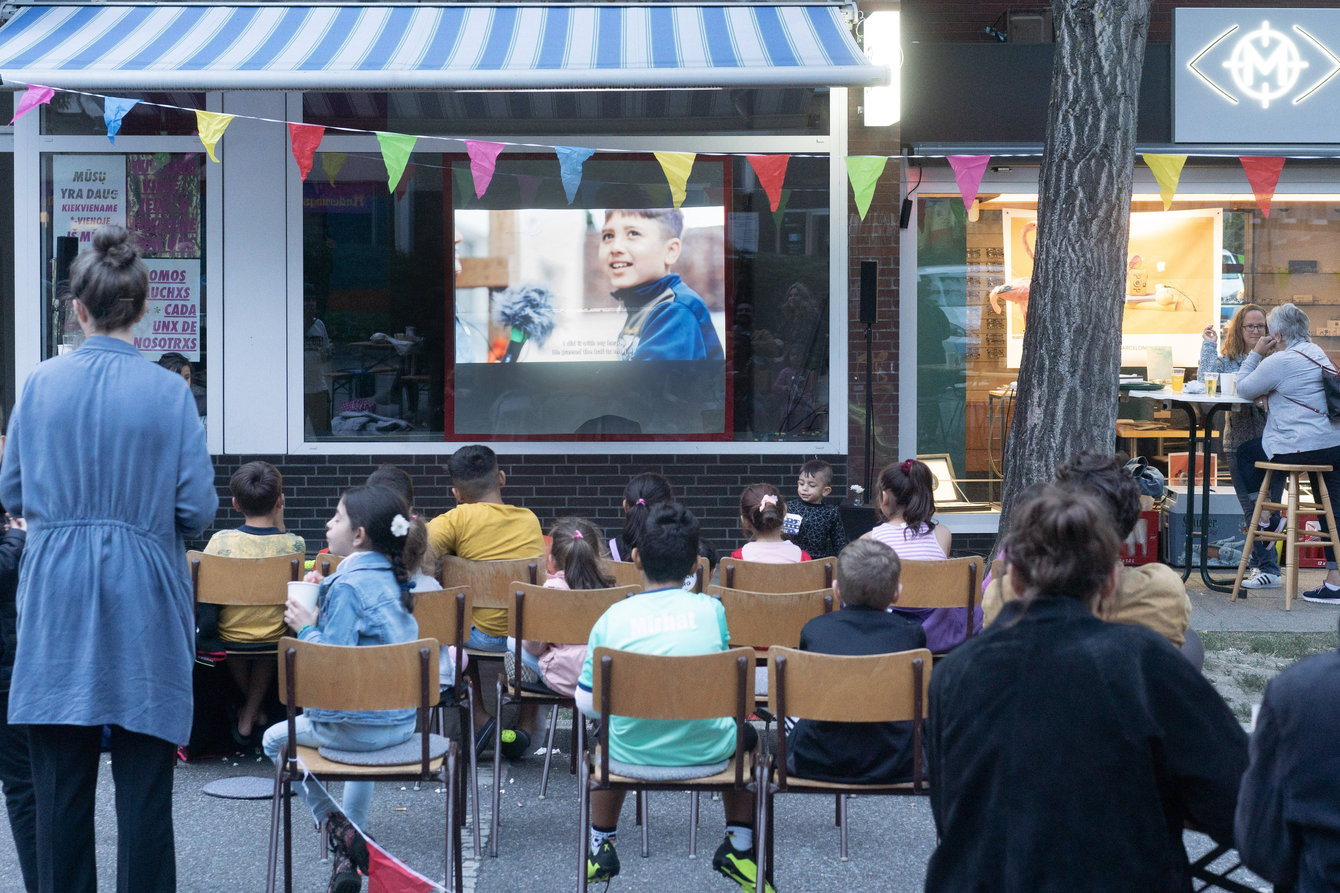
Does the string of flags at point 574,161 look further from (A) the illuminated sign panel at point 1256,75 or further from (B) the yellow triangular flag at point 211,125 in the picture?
(A) the illuminated sign panel at point 1256,75

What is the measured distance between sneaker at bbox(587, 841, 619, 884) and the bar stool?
5473 millimetres

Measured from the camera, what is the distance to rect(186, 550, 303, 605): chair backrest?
16.2 feet

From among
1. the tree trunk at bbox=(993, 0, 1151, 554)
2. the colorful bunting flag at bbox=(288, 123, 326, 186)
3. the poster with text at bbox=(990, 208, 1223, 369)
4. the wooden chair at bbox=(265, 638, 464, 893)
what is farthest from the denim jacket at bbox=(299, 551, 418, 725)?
the poster with text at bbox=(990, 208, 1223, 369)

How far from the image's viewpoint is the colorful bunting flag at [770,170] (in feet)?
25.6

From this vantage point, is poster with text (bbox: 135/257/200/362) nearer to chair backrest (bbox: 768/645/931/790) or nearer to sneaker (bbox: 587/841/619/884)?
sneaker (bbox: 587/841/619/884)

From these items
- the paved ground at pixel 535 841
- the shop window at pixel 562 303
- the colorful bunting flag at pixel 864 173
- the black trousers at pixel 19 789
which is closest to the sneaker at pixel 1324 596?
the shop window at pixel 562 303

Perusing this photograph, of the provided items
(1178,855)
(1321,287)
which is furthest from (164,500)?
(1321,287)

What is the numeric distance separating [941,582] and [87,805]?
3.04m

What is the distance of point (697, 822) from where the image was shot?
430 cm

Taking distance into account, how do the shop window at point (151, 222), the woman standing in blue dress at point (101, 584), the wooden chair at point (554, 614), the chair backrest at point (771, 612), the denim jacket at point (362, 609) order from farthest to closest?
the shop window at point (151, 222), the chair backrest at point (771, 612), the wooden chair at point (554, 614), the denim jacket at point (362, 609), the woman standing in blue dress at point (101, 584)

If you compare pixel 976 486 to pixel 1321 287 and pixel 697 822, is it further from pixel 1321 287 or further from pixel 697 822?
pixel 697 822

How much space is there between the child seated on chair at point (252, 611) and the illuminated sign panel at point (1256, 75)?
21.2 feet

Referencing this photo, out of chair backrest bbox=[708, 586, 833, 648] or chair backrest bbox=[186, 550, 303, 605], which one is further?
chair backrest bbox=[186, 550, 303, 605]

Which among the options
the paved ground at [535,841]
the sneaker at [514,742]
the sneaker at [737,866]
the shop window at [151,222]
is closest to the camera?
the sneaker at [737,866]
